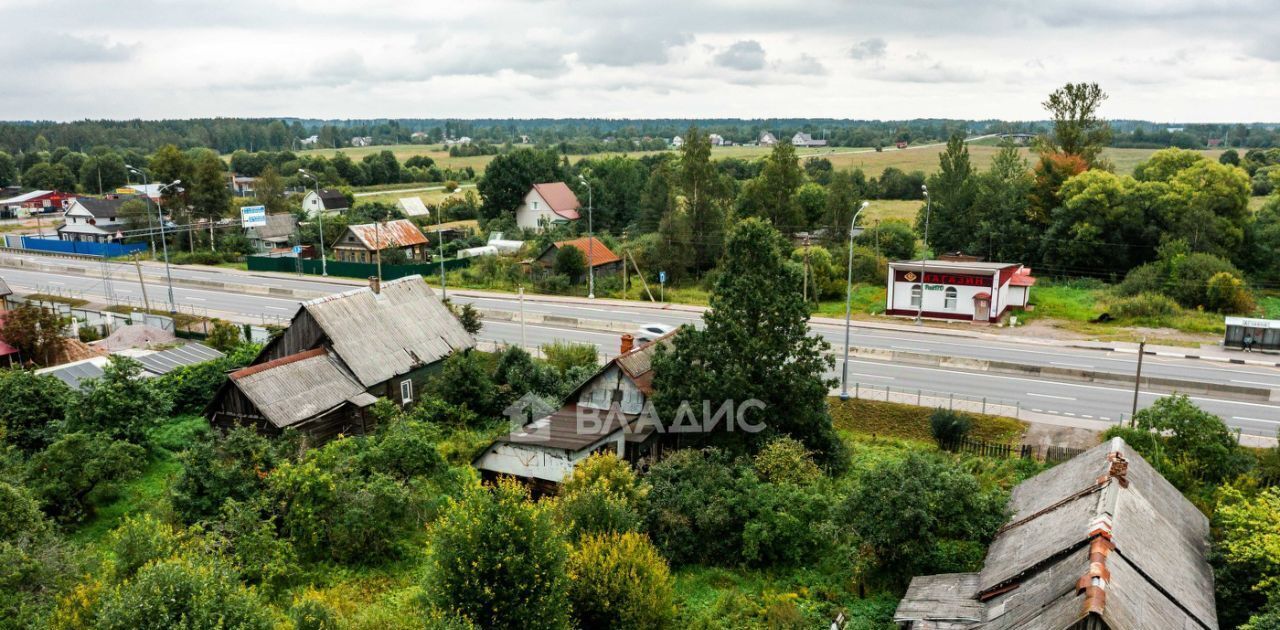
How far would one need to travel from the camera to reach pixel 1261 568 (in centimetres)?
1667

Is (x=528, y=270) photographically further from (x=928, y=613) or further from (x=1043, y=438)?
(x=928, y=613)

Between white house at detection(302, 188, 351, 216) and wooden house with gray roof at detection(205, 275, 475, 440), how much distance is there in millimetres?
63383

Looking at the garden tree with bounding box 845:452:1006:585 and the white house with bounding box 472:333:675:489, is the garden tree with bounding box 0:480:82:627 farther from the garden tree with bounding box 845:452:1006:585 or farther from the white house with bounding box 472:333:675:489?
the garden tree with bounding box 845:452:1006:585

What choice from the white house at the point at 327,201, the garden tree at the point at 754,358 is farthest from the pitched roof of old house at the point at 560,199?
the garden tree at the point at 754,358

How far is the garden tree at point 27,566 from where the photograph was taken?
17266mm

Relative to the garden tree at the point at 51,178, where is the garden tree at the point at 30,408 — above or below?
below

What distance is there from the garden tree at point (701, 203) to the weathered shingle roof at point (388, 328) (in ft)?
89.0

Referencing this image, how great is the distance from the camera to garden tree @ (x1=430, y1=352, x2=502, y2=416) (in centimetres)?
3275

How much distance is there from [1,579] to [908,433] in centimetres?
2705

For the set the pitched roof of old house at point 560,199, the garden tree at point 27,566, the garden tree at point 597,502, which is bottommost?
the garden tree at point 27,566

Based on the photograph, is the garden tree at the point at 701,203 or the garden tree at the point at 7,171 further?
the garden tree at the point at 7,171

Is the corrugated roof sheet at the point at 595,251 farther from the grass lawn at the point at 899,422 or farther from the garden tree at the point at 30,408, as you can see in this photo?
the garden tree at the point at 30,408

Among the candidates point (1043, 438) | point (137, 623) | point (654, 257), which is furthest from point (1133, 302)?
point (137, 623)

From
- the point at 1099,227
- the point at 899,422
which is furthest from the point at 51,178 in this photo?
the point at 1099,227
